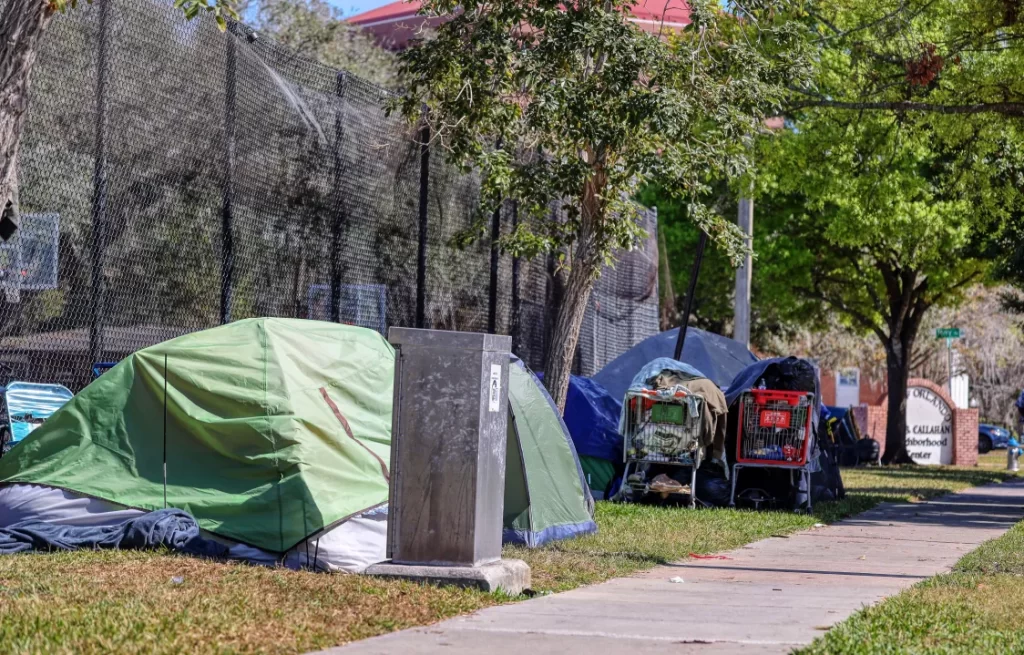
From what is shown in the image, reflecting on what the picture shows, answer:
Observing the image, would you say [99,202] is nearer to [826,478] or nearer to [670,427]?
[670,427]

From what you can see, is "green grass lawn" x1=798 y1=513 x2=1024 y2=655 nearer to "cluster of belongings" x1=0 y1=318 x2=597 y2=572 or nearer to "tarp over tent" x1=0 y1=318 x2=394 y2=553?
"cluster of belongings" x1=0 y1=318 x2=597 y2=572

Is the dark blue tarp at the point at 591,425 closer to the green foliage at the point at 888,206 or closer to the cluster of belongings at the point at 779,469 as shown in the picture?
the cluster of belongings at the point at 779,469

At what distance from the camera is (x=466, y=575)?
300 inches

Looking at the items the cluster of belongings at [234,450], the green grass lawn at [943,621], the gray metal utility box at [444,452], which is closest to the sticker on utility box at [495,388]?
the gray metal utility box at [444,452]

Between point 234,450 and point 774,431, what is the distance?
7.33 meters

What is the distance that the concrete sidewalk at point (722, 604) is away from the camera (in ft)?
20.2

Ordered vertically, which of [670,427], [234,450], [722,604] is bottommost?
[722,604]

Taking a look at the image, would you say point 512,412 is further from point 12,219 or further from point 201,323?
point 12,219

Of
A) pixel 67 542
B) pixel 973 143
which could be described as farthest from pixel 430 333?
pixel 973 143

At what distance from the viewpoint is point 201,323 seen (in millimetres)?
11258

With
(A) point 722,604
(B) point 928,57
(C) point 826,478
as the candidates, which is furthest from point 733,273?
(A) point 722,604

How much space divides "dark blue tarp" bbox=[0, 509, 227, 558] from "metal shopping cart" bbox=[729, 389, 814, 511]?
7.50 metres

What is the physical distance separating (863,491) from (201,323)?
37.7 ft

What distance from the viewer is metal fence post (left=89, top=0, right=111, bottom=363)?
1004 cm
